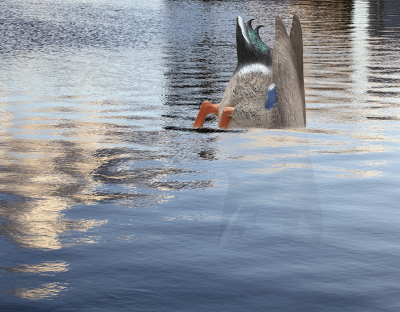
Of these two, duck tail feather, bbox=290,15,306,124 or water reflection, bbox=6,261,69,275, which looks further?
duck tail feather, bbox=290,15,306,124

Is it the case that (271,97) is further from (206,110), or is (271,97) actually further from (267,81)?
(206,110)

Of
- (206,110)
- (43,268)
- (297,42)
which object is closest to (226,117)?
(206,110)

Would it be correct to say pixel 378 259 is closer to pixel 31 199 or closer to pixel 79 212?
pixel 79 212

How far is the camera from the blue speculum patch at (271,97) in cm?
735

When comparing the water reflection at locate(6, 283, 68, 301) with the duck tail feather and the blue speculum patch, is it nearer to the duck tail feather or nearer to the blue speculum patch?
the blue speculum patch

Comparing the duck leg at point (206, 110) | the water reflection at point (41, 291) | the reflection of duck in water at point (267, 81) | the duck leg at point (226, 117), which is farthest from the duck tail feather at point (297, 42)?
the water reflection at point (41, 291)

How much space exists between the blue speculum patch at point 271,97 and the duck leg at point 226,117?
1.54 ft

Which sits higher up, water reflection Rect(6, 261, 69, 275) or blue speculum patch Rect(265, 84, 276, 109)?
blue speculum patch Rect(265, 84, 276, 109)

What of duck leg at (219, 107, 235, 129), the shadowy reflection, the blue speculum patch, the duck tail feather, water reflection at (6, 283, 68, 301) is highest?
the duck tail feather

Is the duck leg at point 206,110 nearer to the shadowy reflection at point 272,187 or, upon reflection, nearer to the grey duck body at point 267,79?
the grey duck body at point 267,79

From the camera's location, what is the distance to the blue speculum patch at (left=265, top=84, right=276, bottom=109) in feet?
24.1

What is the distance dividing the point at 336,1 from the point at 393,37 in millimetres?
35704

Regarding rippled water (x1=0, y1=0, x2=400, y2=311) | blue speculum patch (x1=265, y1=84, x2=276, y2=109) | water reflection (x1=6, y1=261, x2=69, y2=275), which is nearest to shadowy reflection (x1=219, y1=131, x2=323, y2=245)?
rippled water (x1=0, y1=0, x2=400, y2=311)

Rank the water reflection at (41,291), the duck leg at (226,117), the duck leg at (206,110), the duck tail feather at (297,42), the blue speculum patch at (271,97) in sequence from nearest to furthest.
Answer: the water reflection at (41,291) < the duck tail feather at (297,42) < the blue speculum patch at (271,97) < the duck leg at (226,117) < the duck leg at (206,110)
